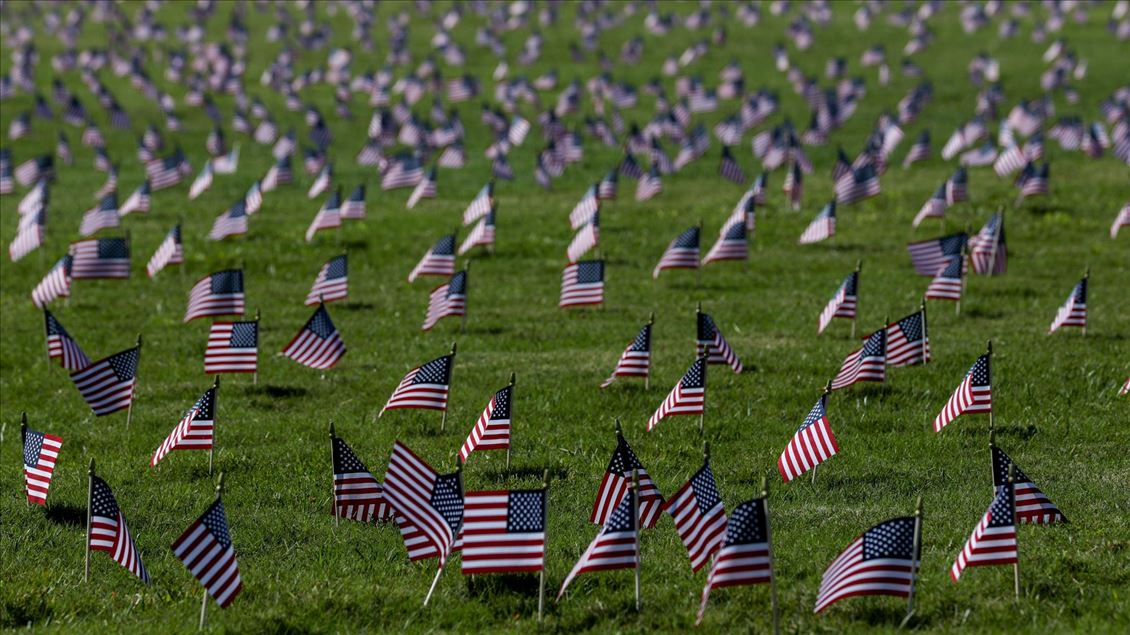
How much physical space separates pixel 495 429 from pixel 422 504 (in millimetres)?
3005

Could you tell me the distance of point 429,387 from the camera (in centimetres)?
1759

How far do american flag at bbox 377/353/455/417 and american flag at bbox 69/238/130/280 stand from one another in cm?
1145

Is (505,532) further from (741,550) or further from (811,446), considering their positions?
(811,446)

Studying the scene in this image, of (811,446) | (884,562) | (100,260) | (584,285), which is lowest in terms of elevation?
(884,562)

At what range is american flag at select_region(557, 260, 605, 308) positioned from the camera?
2445cm

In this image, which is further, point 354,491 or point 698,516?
point 354,491

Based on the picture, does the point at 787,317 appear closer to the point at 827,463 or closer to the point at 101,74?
the point at 827,463

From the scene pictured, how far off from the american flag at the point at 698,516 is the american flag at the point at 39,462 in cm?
610

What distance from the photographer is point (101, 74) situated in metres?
75.2

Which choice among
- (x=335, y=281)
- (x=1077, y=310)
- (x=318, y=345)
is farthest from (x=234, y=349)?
(x=1077, y=310)

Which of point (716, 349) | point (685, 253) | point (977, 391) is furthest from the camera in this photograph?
point (685, 253)

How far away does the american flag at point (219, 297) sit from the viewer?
80.1 ft

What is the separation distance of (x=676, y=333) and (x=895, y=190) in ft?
56.5

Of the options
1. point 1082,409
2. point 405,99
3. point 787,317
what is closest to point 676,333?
point 787,317
